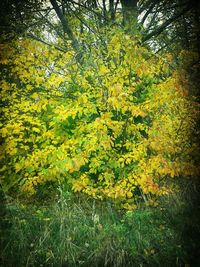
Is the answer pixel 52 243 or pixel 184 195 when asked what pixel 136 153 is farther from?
pixel 52 243

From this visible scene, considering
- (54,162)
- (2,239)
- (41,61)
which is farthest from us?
(41,61)

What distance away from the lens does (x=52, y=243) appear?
396 centimetres

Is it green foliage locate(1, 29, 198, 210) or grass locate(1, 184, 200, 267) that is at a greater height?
green foliage locate(1, 29, 198, 210)

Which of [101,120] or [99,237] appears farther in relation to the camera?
[101,120]

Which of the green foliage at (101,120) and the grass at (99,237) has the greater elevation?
the green foliage at (101,120)

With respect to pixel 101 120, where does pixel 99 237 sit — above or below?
below

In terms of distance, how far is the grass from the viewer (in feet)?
12.0

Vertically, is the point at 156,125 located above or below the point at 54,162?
above

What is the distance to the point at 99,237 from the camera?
13.1 feet

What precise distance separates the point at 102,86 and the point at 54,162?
1.61m

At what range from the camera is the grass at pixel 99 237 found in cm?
366

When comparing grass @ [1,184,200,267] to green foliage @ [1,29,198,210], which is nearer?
grass @ [1,184,200,267]

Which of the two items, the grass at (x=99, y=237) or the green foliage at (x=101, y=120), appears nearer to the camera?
the grass at (x=99, y=237)

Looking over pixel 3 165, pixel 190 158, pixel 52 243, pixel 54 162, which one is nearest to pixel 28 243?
pixel 52 243
